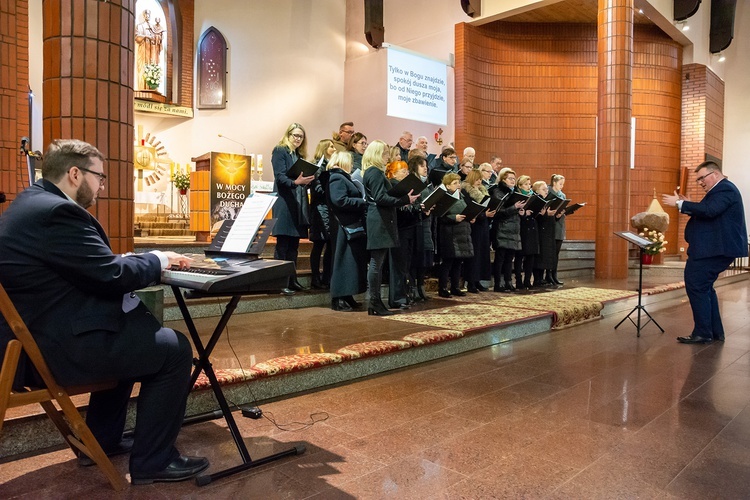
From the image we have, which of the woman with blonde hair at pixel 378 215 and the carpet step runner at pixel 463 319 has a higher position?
the woman with blonde hair at pixel 378 215

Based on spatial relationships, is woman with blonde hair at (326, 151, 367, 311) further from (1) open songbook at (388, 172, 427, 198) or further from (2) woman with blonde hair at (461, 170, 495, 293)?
(2) woman with blonde hair at (461, 170, 495, 293)

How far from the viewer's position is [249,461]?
2.06m

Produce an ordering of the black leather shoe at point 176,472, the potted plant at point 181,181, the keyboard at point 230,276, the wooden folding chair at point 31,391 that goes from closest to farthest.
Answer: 1. the wooden folding chair at point 31,391
2. the keyboard at point 230,276
3. the black leather shoe at point 176,472
4. the potted plant at point 181,181

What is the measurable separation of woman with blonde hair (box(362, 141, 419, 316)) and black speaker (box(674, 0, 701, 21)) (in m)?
9.24

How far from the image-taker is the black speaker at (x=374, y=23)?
10836 mm

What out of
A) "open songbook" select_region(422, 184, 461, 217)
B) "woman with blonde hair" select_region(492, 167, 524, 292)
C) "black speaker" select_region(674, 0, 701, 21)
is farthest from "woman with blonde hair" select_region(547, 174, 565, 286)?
"black speaker" select_region(674, 0, 701, 21)

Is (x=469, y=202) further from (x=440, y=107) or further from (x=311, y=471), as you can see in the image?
(x=440, y=107)

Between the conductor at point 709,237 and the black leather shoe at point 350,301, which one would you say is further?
the black leather shoe at point 350,301

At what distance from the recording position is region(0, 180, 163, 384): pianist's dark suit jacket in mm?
1700

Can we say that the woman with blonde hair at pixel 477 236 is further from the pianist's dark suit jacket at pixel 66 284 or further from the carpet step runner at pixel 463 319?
the pianist's dark suit jacket at pixel 66 284

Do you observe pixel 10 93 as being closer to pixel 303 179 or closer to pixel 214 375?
pixel 303 179

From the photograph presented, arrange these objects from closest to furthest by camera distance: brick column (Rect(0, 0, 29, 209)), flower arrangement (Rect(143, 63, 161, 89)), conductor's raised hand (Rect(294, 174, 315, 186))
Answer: conductor's raised hand (Rect(294, 174, 315, 186)) → brick column (Rect(0, 0, 29, 209)) → flower arrangement (Rect(143, 63, 161, 89))

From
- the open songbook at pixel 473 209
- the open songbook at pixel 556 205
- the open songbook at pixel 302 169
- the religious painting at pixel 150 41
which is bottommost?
the open songbook at pixel 473 209

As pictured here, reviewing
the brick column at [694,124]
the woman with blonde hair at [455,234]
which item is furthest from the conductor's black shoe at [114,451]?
the brick column at [694,124]
